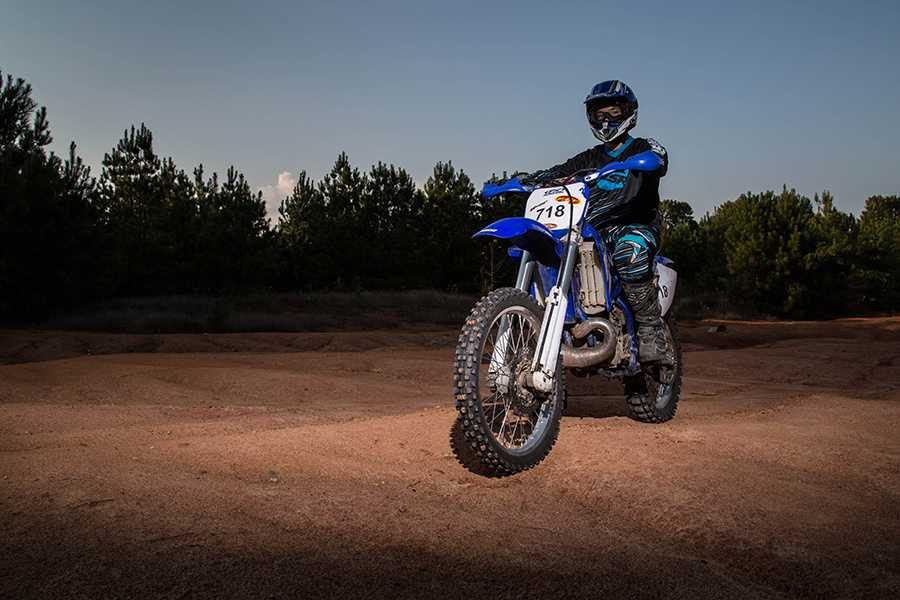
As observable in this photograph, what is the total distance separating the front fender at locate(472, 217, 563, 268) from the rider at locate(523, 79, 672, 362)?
1.84 ft

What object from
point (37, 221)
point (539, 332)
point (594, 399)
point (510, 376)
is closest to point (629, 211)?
point (539, 332)

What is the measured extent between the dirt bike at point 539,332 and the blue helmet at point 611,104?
784 mm

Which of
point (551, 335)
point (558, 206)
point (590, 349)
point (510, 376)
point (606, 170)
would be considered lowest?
point (510, 376)

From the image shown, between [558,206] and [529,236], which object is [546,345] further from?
[558,206]

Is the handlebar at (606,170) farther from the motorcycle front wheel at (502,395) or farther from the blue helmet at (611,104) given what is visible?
the motorcycle front wheel at (502,395)

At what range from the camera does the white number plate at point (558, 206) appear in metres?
4.27

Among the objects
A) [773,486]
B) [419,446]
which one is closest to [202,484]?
[419,446]

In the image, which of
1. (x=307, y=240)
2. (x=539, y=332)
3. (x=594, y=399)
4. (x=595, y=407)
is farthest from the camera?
(x=307, y=240)

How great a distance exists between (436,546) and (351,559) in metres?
0.35

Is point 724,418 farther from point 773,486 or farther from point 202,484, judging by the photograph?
point 202,484

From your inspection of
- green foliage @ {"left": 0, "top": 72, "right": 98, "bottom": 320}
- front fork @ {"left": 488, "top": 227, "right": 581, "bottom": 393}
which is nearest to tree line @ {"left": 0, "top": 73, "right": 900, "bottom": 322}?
green foliage @ {"left": 0, "top": 72, "right": 98, "bottom": 320}

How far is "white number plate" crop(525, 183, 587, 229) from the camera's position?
4273mm

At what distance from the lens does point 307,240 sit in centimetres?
3628

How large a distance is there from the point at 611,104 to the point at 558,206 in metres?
1.18
